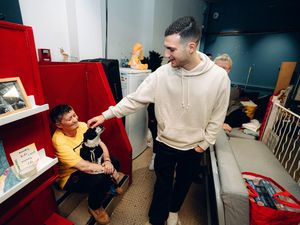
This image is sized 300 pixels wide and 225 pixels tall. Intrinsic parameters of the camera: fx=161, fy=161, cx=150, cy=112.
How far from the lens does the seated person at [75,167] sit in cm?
116

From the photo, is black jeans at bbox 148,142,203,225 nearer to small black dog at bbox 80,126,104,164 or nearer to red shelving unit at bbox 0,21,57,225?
small black dog at bbox 80,126,104,164

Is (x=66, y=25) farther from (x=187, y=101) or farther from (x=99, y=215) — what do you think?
(x=99, y=215)

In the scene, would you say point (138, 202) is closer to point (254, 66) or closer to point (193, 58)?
point (193, 58)

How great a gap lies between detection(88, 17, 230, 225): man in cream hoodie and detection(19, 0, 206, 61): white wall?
1.14m

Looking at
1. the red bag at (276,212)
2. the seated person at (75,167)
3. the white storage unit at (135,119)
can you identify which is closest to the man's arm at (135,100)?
the seated person at (75,167)

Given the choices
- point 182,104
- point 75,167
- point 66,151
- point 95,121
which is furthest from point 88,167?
point 182,104

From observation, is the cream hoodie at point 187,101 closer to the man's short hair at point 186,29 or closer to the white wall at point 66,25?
the man's short hair at point 186,29

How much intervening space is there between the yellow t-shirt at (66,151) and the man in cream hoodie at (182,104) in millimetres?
193

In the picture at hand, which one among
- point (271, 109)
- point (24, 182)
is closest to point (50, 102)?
point (24, 182)

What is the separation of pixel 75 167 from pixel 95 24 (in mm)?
1783

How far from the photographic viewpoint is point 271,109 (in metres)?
2.01

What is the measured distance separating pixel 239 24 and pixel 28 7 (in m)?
5.13

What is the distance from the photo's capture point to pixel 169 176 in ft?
4.20

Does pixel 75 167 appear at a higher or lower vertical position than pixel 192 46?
lower
